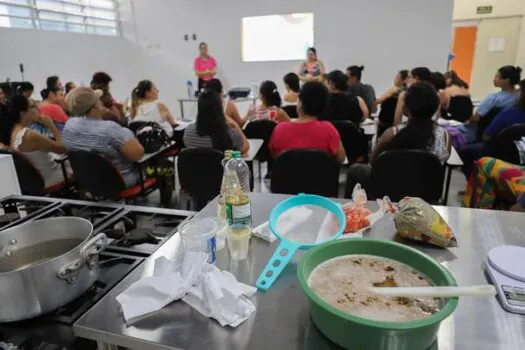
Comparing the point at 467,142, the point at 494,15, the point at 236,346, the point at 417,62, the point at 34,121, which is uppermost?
the point at 494,15

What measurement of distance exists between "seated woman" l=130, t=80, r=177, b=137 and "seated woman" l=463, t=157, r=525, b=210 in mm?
2694

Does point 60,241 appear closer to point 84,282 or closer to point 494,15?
point 84,282

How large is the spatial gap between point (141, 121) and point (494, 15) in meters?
6.91

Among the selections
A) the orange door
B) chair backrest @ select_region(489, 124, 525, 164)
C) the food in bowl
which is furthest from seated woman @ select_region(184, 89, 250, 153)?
the orange door

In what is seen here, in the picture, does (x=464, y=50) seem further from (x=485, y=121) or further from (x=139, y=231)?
(x=139, y=231)

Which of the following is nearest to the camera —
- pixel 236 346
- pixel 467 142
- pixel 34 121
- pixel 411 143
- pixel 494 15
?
pixel 236 346

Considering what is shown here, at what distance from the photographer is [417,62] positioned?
6152 millimetres

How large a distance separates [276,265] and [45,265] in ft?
1.70

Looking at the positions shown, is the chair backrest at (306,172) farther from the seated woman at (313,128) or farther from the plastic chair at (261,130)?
the plastic chair at (261,130)

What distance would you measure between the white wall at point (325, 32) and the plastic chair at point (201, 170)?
4894 mm

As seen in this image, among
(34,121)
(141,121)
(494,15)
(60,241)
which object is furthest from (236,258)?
(494,15)

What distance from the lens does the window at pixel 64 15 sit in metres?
5.03

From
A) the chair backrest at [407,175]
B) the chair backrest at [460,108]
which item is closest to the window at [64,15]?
the chair backrest at [407,175]

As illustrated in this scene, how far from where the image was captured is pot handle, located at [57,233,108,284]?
2.61 ft
